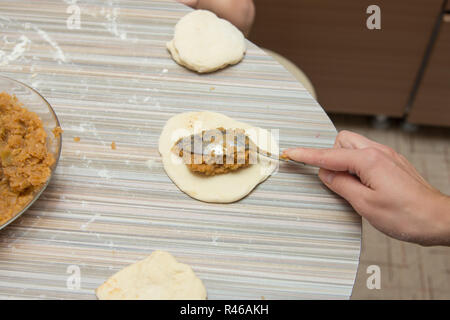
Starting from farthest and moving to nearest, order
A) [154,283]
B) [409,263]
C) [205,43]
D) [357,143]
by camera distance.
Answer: [409,263], [205,43], [357,143], [154,283]

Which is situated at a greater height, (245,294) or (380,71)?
(380,71)

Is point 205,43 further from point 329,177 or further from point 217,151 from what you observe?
point 329,177

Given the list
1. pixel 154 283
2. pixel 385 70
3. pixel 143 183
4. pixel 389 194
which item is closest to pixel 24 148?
pixel 143 183

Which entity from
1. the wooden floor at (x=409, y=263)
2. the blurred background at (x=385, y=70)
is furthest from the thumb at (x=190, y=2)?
the wooden floor at (x=409, y=263)

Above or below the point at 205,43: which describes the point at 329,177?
below

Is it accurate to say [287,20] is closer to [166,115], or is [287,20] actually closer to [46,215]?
[166,115]

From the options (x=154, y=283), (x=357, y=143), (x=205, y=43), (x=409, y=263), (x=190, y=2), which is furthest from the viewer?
(x=409, y=263)
